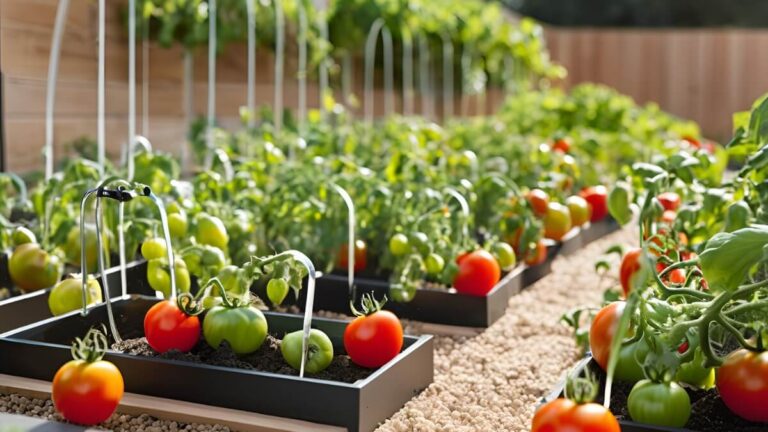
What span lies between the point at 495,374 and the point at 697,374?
762mm

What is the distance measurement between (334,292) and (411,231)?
0.33 m

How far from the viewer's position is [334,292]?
3.18 m

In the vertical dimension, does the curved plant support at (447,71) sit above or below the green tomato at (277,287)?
above

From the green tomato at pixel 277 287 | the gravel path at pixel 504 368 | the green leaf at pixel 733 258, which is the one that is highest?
the green leaf at pixel 733 258

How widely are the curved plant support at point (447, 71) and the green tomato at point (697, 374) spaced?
17.5ft

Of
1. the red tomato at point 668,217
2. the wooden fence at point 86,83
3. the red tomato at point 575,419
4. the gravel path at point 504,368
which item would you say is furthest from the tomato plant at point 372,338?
the wooden fence at point 86,83

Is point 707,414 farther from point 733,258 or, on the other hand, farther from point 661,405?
point 733,258

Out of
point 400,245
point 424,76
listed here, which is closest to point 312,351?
point 400,245

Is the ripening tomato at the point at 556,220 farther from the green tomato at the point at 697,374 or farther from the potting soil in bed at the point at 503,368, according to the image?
the green tomato at the point at 697,374

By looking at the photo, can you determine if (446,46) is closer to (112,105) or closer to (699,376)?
(112,105)

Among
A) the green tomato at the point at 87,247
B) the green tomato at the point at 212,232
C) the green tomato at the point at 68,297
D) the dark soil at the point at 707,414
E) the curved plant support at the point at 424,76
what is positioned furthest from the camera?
the curved plant support at the point at 424,76

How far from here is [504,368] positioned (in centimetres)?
274

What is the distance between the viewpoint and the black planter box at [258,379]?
2.05 metres

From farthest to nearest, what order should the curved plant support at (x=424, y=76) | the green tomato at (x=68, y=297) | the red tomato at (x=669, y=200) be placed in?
the curved plant support at (x=424, y=76) < the red tomato at (x=669, y=200) < the green tomato at (x=68, y=297)
